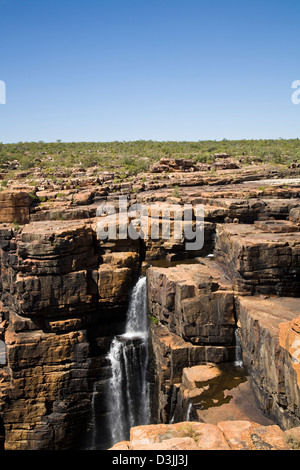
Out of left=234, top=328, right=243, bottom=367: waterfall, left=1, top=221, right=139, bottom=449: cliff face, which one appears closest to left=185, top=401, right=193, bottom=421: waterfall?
left=234, top=328, right=243, bottom=367: waterfall

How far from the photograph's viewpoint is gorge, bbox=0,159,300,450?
15.1 metres

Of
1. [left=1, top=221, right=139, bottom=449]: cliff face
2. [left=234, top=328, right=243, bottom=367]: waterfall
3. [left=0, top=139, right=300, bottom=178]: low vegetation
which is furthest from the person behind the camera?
[left=0, top=139, right=300, bottom=178]: low vegetation

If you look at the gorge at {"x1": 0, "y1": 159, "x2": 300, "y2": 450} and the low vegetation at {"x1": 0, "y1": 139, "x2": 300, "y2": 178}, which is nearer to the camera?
the gorge at {"x1": 0, "y1": 159, "x2": 300, "y2": 450}

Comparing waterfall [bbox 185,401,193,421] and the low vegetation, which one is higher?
the low vegetation

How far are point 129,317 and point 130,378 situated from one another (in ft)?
9.39

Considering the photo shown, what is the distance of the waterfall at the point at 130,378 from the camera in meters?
18.5

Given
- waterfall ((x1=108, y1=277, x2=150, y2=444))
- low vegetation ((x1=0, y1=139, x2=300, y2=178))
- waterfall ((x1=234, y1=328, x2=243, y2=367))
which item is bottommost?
waterfall ((x1=108, y1=277, x2=150, y2=444))

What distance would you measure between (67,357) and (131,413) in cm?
401

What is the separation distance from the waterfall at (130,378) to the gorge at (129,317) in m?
0.05

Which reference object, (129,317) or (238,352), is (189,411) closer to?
(238,352)

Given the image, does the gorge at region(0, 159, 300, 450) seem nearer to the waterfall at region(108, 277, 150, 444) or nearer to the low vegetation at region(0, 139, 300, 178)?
the waterfall at region(108, 277, 150, 444)

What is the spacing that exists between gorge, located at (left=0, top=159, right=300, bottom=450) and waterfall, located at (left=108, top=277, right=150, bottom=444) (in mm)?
48

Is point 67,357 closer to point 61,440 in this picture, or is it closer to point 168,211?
point 61,440

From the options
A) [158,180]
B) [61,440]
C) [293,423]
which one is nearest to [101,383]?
[61,440]
